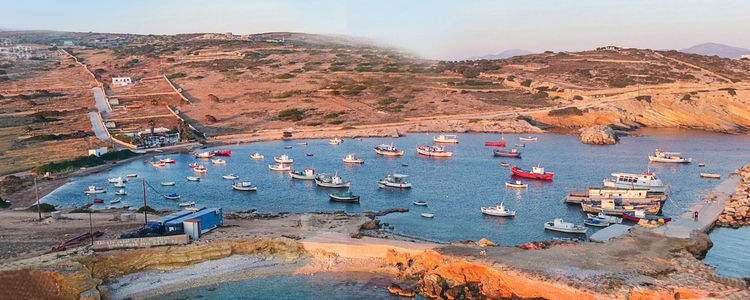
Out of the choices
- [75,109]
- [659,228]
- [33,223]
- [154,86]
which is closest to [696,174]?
[659,228]

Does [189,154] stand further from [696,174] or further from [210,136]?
[696,174]

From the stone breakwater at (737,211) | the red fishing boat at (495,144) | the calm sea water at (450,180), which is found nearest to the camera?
the stone breakwater at (737,211)

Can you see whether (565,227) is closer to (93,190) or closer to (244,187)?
(244,187)

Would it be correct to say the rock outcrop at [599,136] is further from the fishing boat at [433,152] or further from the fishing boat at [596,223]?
the fishing boat at [596,223]

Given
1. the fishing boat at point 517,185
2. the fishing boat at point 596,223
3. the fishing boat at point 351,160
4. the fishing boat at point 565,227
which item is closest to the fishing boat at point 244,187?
the fishing boat at point 351,160

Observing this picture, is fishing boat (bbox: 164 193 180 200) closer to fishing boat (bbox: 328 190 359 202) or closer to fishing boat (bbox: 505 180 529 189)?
fishing boat (bbox: 328 190 359 202)
